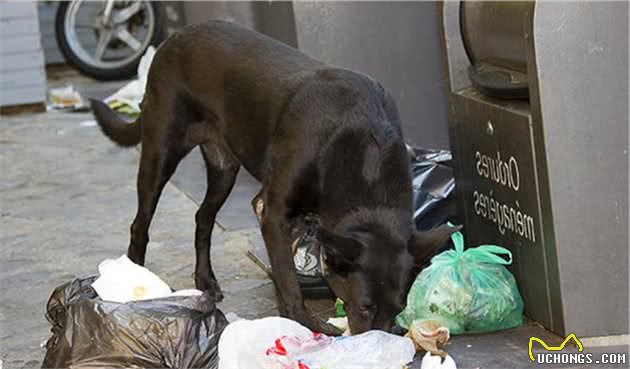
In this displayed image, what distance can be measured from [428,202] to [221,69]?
1.05 meters

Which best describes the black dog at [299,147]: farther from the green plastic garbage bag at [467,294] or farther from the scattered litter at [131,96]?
the scattered litter at [131,96]

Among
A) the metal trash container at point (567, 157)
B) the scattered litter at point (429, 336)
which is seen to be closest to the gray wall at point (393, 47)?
the metal trash container at point (567, 157)

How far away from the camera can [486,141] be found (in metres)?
4.73

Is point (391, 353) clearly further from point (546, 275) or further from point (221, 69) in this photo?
point (221, 69)

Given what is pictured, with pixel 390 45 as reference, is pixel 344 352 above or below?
below

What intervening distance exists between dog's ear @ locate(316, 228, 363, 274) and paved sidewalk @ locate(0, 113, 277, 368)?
35.9 inches

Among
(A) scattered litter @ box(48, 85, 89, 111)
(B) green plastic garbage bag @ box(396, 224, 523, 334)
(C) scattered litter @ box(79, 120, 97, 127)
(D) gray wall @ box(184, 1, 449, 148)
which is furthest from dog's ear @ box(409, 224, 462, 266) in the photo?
(A) scattered litter @ box(48, 85, 89, 111)

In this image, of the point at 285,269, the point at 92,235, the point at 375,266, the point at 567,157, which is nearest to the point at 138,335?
the point at 285,269

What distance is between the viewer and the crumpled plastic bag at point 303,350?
3.76 metres

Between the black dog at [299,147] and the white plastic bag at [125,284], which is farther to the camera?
the white plastic bag at [125,284]

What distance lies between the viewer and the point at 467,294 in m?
4.43

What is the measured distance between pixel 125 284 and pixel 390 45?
297cm

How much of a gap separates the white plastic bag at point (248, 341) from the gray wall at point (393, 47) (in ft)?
9.39

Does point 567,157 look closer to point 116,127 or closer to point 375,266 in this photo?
point 375,266
